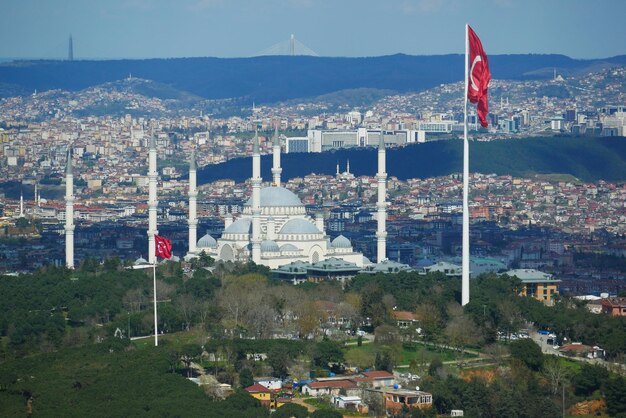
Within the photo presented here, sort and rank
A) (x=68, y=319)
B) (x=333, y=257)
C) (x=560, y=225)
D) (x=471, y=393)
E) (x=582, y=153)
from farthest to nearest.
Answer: (x=582, y=153), (x=560, y=225), (x=333, y=257), (x=68, y=319), (x=471, y=393)

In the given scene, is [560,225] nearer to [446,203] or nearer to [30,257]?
[446,203]

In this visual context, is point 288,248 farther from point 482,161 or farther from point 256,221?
point 482,161

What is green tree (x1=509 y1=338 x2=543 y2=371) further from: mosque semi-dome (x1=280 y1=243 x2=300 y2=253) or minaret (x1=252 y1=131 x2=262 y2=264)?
→ mosque semi-dome (x1=280 y1=243 x2=300 y2=253)

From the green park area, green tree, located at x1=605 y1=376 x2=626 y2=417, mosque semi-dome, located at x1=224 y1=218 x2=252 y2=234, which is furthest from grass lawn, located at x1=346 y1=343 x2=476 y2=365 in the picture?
mosque semi-dome, located at x1=224 y1=218 x2=252 y2=234

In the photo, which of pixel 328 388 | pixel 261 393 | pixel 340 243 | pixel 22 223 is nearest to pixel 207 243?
pixel 340 243

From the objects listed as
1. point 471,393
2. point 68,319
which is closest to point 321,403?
point 471,393

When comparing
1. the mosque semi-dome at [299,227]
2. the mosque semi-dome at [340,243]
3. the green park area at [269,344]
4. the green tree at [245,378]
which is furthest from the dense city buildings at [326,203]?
the green tree at [245,378]
